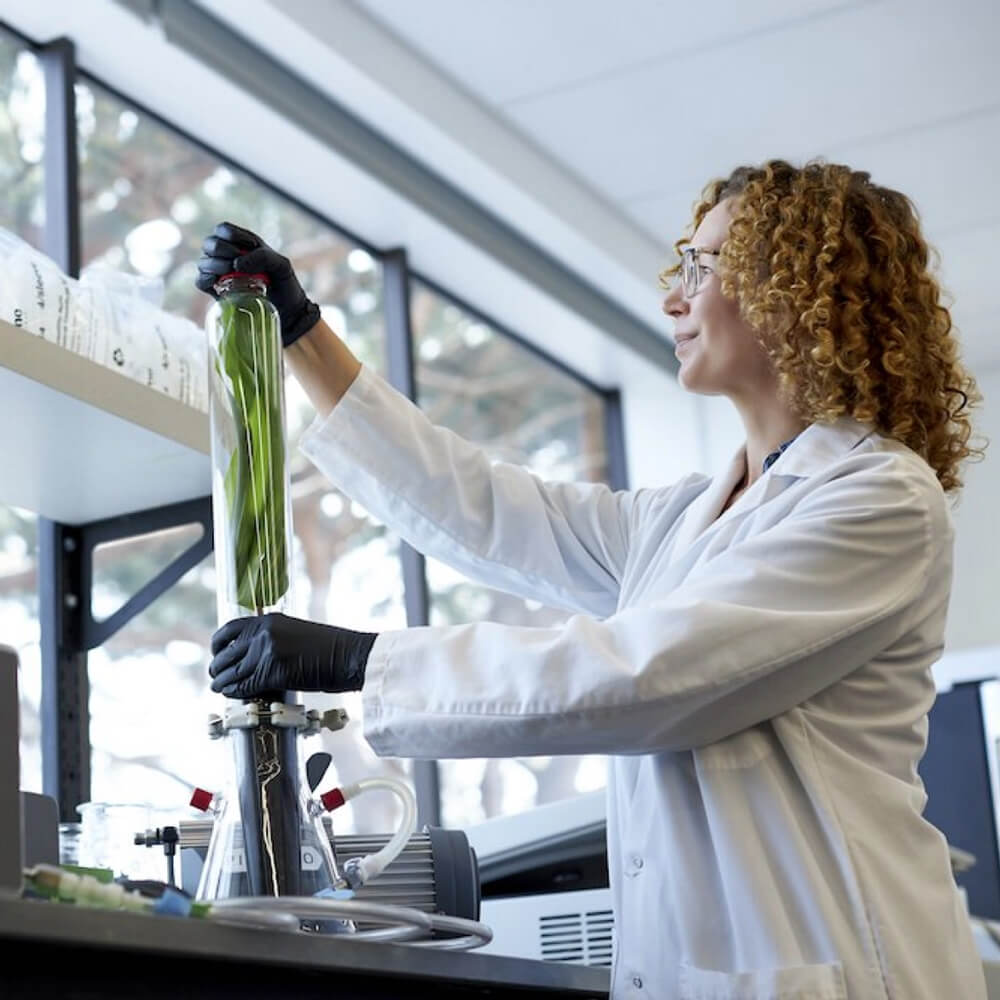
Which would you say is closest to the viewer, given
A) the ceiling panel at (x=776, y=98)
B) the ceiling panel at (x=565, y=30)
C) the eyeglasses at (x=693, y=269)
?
the eyeglasses at (x=693, y=269)

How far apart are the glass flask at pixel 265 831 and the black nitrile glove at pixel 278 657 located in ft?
0.11

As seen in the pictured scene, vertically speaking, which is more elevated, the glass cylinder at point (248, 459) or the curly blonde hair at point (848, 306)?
the curly blonde hair at point (848, 306)

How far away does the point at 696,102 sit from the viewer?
3.16 m

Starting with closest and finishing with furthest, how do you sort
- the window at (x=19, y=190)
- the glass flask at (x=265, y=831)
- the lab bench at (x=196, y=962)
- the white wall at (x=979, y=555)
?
the lab bench at (x=196, y=962) → the glass flask at (x=265, y=831) → the window at (x=19, y=190) → the white wall at (x=979, y=555)

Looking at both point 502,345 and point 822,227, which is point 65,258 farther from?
point 502,345

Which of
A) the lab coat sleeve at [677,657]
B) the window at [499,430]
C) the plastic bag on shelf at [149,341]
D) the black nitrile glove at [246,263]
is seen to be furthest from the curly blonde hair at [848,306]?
the window at [499,430]

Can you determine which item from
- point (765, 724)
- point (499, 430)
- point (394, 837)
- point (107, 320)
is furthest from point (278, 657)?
point (499, 430)

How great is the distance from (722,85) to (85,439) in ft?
5.81

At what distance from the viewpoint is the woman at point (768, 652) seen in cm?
129

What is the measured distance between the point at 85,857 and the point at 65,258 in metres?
1.15

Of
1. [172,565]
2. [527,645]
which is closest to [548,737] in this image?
[527,645]

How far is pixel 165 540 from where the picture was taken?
2.30 m

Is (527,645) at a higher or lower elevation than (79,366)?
lower

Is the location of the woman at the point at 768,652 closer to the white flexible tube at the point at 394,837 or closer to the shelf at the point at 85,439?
the white flexible tube at the point at 394,837
